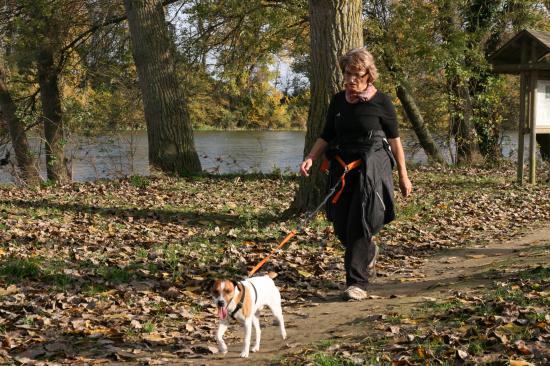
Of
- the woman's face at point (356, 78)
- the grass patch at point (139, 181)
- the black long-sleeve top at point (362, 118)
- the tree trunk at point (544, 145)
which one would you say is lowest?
the grass patch at point (139, 181)

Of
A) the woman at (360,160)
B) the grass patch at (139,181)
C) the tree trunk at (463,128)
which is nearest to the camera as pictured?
the woman at (360,160)

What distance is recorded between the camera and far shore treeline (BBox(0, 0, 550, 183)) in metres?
18.4

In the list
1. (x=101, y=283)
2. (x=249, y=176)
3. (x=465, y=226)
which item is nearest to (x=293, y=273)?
(x=101, y=283)

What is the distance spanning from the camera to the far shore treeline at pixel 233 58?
18.4 m

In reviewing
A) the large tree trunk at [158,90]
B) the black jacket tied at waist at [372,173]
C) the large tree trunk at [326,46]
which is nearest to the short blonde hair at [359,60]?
the black jacket tied at waist at [372,173]

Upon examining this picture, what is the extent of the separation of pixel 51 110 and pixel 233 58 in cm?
553

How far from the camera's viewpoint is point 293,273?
7.64 m

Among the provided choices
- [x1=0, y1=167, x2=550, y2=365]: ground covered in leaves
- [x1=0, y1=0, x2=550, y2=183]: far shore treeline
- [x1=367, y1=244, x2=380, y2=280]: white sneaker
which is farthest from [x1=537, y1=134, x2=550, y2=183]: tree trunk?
[x1=367, y1=244, x2=380, y2=280]: white sneaker

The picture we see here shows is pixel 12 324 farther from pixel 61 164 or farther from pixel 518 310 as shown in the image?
pixel 61 164

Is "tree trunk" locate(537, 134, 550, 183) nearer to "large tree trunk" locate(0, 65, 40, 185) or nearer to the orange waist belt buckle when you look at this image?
"large tree trunk" locate(0, 65, 40, 185)

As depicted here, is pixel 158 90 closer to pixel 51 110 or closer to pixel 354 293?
pixel 51 110

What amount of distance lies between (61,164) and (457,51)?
11379 millimetres

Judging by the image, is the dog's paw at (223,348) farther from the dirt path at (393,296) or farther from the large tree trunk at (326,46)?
the large tree trunk at (326,46)

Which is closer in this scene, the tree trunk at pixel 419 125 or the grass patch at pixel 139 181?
the grass patch at pixel 139 181
